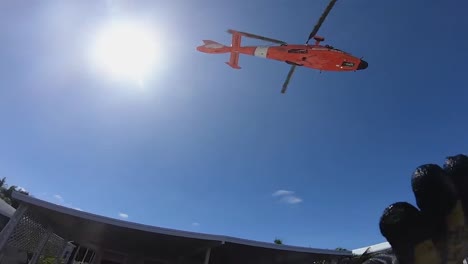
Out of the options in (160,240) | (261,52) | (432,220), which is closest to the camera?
(432,220)

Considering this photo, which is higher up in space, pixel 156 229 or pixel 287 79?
pixel 287 79

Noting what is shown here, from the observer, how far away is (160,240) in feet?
38.0

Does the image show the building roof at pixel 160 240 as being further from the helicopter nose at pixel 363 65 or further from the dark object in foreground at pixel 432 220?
the dark object in foreground at pixel 432 220

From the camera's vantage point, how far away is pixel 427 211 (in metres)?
1.09

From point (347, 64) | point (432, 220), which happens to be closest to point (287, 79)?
point (347, 64)

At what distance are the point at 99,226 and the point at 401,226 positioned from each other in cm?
1116

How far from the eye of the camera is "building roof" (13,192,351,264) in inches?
371

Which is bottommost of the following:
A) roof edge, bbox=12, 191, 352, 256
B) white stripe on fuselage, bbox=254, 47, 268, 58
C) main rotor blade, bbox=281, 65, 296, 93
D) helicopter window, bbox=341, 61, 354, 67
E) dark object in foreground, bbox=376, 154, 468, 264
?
dark object in foreground, bbox=376, 154, 468, 264

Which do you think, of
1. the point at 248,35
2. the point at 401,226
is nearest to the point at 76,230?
the point at 248,35

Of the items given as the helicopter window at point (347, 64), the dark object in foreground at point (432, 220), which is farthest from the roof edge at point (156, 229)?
the dark object in foreground at point (432, 220)

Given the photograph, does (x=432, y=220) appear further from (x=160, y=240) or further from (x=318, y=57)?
(x=160, y=240)

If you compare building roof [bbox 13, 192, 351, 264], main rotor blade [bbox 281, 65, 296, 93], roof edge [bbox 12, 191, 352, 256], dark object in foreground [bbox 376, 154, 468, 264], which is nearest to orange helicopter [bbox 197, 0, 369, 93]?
main rotor blade [bbox 281, 65, 296, 93]

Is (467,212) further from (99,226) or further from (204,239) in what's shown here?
(99,226)

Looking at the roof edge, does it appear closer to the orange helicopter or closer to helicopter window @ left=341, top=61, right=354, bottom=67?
the orange helicopter
